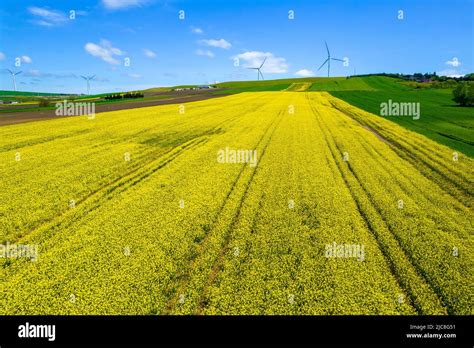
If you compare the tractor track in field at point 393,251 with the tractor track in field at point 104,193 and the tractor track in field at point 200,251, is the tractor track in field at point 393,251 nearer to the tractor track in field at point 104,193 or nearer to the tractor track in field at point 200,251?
the tractor track in field at point 200,251

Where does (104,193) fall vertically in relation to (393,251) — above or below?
above

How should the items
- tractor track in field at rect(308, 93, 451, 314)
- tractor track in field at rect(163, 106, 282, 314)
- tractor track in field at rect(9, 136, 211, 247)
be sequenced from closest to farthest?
1. tractor track in field at rect(163, 106, 282, 314)
2. tractor track in field at rect(308, 93, 451, 314)
3. tractor track in field at rect(9, 136, 211, 247)

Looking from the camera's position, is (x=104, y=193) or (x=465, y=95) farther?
(x=465, y=95)

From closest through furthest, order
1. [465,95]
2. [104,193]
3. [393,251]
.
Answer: [393,251] < [104,193] < [465,95]

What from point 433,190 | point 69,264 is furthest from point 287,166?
point 69,264

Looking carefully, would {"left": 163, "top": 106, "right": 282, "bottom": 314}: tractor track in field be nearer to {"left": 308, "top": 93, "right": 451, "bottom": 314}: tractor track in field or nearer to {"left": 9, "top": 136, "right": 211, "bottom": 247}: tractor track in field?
{"left": 308, "top": 93, "right": 451, "bottom": 314}: tractor track in field

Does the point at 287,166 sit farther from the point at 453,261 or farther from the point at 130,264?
the point at 130,264

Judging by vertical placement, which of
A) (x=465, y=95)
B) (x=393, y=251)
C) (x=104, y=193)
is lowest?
(x=393, y=251)

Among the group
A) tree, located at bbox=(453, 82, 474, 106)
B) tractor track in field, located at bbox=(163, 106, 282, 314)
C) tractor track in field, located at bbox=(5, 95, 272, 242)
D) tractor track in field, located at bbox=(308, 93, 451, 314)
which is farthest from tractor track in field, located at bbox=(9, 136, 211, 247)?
tree, located at bbox=(453, 82, 474, 106)

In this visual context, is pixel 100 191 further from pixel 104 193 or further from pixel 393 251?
pixel 393 251

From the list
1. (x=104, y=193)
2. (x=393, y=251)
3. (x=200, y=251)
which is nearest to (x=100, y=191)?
(x=104, y=193)

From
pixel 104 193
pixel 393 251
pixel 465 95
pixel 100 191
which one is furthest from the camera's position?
pixel 465 95

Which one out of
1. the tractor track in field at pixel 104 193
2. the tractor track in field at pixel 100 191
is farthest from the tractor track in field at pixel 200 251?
the tractor track in field at pixel 100 191
